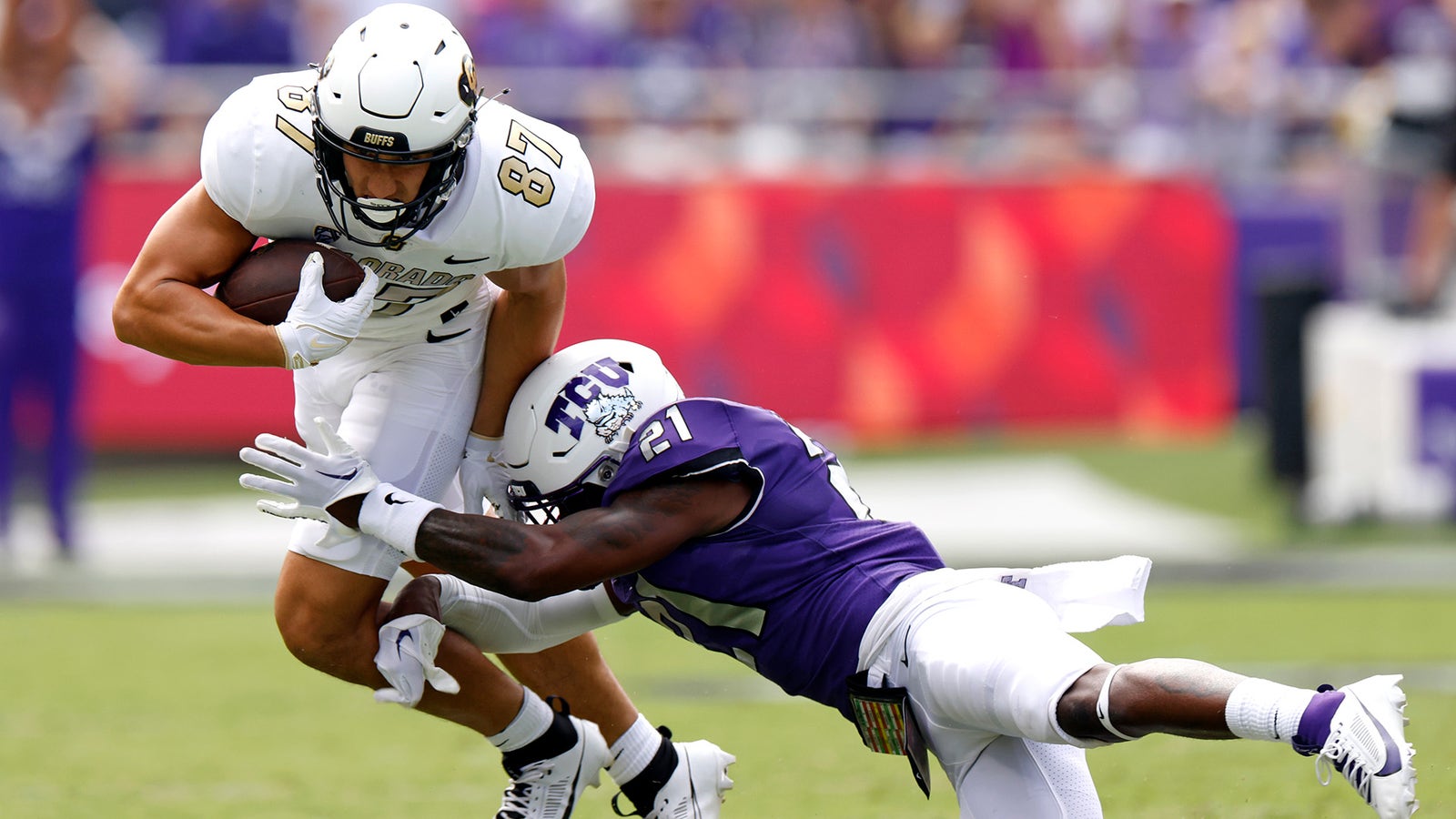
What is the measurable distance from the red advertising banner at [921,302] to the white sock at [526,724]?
6403 millimetres

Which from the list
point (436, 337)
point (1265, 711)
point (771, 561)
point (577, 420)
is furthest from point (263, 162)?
point (1265, 711)

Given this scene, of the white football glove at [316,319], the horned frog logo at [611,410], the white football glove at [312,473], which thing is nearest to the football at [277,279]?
the white football glove at [316,319]

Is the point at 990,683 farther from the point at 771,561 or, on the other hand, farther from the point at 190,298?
the point at 190,298

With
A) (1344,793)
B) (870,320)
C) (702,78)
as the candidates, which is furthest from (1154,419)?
(1344,793)

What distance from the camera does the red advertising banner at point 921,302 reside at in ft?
34.6

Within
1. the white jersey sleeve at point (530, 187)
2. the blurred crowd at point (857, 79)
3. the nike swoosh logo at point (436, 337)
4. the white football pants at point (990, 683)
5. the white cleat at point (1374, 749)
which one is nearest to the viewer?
the white cleat at point (1374, 749)

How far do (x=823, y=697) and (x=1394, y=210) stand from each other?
7.03 m

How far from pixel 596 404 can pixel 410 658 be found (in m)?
0.62

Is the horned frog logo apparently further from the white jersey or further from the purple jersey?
the white jersey

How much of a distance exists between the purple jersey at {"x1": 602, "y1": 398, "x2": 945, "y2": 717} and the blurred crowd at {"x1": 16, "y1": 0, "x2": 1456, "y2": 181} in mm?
7324

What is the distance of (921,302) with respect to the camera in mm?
10680

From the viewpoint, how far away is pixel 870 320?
34.8 feet

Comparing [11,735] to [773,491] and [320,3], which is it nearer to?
[773,491]

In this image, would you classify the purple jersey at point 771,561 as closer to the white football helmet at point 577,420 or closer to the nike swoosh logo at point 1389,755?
the white football helmet at point 577,420
